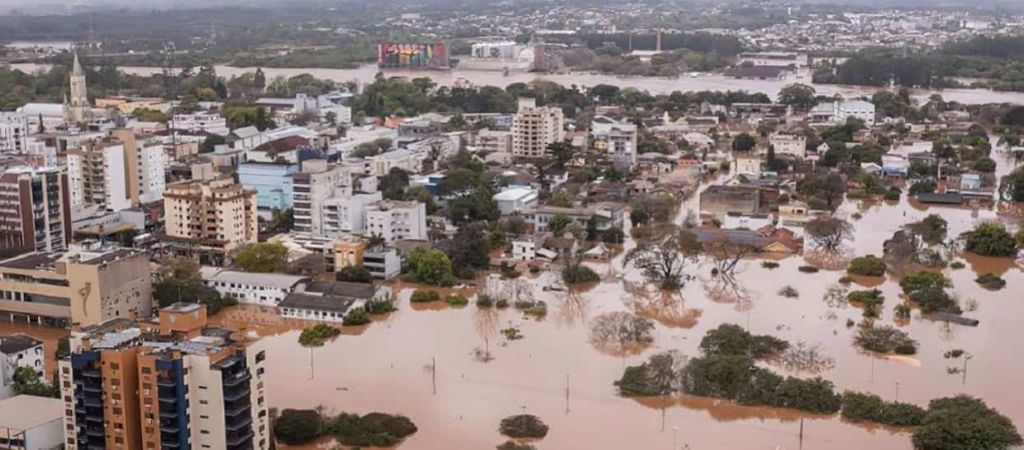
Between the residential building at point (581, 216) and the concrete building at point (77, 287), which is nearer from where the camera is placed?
the concrete building at point (77, 287)

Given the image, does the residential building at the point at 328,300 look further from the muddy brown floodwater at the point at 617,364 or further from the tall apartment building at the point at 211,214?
the tall apartment building at the point at 211,214

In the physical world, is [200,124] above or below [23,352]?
above

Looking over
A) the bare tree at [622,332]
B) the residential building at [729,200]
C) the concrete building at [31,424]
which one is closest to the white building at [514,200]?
the residential building at [729,200]

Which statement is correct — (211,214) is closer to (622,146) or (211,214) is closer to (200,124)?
(622,146)

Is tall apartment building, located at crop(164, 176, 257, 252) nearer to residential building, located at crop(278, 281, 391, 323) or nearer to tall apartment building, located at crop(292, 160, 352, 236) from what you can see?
tall apartment building, located at crop(292, 160, 352, 236)

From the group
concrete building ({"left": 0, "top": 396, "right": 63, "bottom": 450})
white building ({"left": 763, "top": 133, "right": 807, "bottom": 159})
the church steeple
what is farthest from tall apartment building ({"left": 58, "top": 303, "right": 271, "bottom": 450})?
the church steeple

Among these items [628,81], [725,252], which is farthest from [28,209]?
[628,81]
